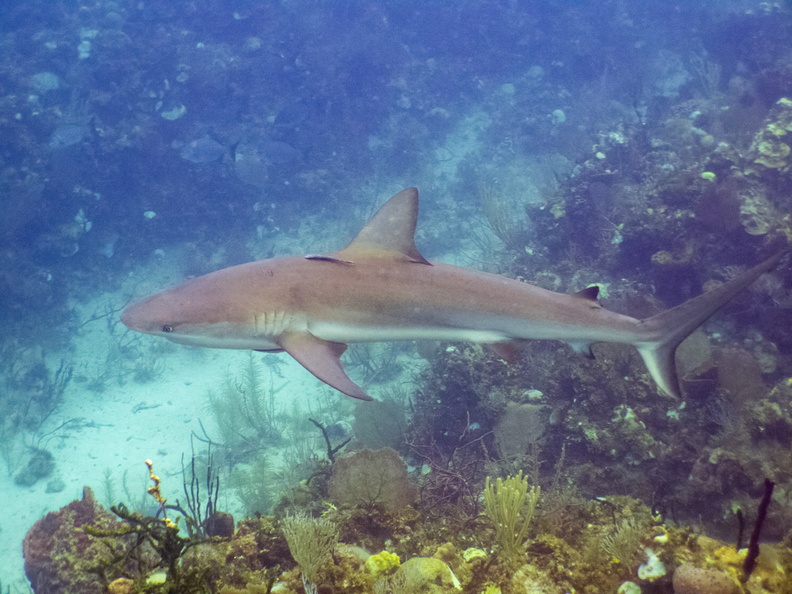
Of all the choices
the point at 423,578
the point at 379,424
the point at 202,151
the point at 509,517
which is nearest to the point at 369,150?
the point at 202,151

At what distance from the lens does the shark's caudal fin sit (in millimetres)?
3541

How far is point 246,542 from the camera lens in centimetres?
364

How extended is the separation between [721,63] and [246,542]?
3181 centimetres

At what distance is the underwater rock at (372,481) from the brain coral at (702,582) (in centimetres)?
252

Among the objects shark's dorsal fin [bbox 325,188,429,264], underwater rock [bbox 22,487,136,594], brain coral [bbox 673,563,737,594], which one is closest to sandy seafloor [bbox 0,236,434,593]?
underwater rock [bbox 22,487,136,594]

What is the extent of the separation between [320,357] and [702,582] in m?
2.84

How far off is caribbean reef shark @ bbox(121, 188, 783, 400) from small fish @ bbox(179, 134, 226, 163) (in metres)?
19.1

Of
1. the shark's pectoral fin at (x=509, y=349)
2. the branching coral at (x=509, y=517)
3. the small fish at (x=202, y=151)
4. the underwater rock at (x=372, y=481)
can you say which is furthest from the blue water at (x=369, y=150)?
the shark's pectoral fin at (x=509, y=349)

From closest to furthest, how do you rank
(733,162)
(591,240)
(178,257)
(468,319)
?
(468,319)
(733,162)
(591,240)
(178,257)

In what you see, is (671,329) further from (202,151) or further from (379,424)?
(202,151)

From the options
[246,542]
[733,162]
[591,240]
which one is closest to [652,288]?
[591,240]

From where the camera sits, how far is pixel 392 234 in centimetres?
382

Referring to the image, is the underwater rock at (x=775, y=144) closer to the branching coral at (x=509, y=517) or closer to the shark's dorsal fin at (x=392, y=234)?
the shark's dorsal fin at (x=392, y=234)

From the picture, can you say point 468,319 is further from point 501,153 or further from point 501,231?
point 501,153
